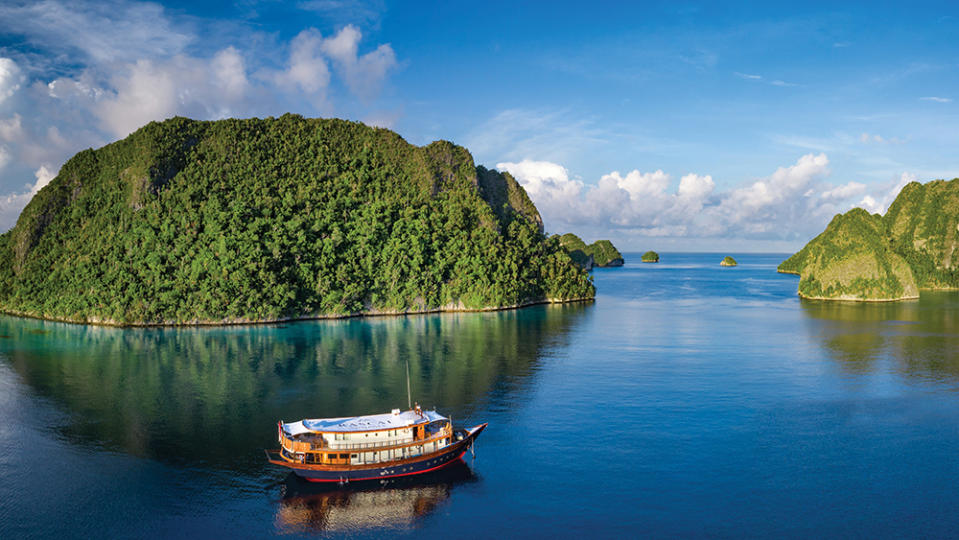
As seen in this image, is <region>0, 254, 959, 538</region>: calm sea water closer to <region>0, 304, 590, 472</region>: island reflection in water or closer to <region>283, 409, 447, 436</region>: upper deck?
<region>0, 304, 590, 472</region>: island reflection in water

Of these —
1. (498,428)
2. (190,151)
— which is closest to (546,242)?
(190,151)

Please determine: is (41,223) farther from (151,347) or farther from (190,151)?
(151,347)

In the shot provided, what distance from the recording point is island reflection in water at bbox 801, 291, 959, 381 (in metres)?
84.6

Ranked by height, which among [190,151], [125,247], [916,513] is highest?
[190,151]

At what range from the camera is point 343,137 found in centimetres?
17900

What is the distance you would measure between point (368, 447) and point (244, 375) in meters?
39.3

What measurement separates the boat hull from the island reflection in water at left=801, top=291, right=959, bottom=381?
6241 cm

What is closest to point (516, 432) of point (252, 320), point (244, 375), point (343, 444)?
point (343, 444)

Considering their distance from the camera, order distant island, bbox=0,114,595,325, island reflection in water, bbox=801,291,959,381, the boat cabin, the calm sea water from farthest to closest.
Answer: distant island, bbox=0,114,595,325 → island reflection in water, bbox=801,291,959,381 → the boat cabin → the calm sea water

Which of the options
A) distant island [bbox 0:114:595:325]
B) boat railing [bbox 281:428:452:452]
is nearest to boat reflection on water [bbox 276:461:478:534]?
boat railing [bbox 281:428:452:452]

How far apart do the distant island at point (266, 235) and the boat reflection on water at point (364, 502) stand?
3530 inches

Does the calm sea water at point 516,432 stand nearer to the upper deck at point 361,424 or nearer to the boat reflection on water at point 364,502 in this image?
the boat reflection on water at point 364,502

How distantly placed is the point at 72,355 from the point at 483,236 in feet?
325

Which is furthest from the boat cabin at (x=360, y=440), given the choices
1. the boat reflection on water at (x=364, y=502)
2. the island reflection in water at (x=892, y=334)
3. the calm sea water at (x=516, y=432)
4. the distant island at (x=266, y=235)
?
the distant island at (x=266, y=235)
